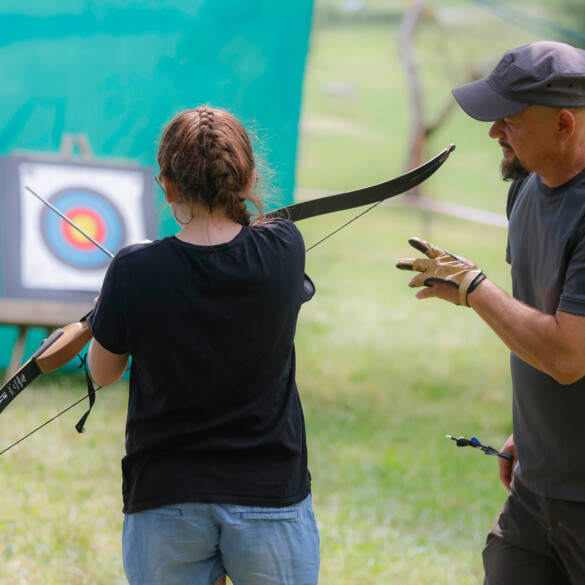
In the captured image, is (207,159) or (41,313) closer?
(207,159)

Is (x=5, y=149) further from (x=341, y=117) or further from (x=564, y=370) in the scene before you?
(x=341, y=117)

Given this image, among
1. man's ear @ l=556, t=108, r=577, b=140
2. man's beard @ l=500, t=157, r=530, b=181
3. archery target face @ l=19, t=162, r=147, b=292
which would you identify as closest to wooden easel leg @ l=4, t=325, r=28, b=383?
archery target face @ l=19, t=162, r=147, b=292

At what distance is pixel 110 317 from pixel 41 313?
2.79m

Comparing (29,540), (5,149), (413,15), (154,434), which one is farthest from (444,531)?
(413,15)

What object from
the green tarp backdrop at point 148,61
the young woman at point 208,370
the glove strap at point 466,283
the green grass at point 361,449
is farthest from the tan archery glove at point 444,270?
the green tarp backdrop at point 148,61

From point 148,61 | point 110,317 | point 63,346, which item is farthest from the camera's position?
point 148,61

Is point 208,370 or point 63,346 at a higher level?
point 208,370

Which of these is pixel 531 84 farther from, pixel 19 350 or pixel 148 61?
pixel 19 350

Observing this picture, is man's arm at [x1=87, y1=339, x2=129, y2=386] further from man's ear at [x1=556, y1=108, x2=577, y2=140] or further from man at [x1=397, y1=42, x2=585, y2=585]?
man's ear at [x1=556, y1=108, x2=577, y2=140]

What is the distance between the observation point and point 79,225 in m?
4.08

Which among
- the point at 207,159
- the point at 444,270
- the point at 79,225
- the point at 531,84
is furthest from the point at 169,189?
the point at 79,225

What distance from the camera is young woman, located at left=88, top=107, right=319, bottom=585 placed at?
4.17 ft

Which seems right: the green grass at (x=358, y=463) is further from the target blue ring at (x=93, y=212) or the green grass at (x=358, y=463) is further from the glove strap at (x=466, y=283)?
the glove strap at (x=466, y=283)

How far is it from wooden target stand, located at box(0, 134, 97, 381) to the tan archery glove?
266 centimetres
